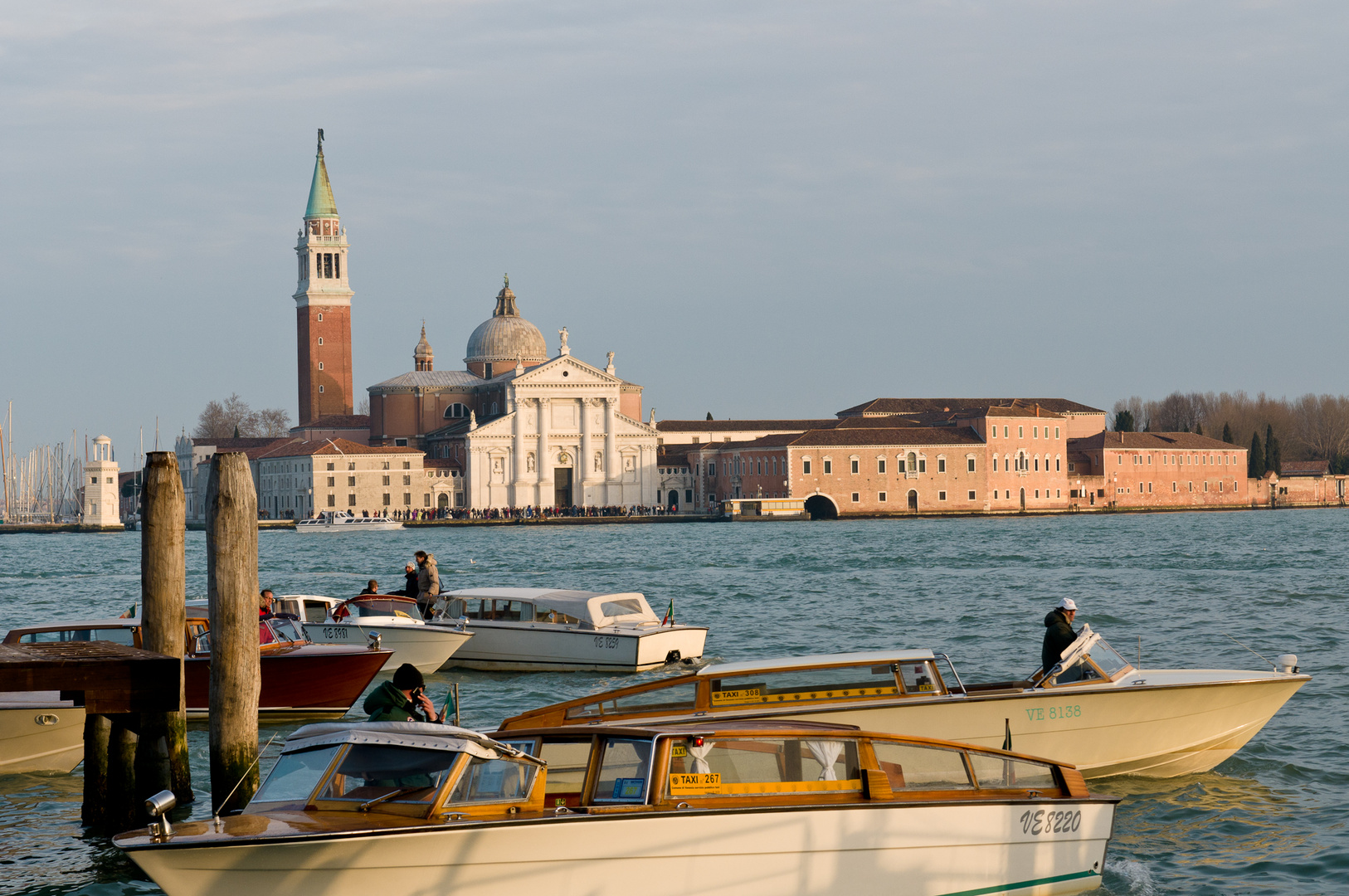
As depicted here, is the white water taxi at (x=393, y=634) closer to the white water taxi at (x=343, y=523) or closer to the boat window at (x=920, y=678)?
the boat window at (x=920, y=678)

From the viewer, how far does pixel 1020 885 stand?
682 cm

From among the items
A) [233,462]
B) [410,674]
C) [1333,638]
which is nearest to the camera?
[410,674]

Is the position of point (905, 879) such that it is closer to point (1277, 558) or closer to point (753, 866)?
point (753, 866)

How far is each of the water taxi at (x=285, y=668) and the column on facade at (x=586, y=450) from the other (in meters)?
76.3

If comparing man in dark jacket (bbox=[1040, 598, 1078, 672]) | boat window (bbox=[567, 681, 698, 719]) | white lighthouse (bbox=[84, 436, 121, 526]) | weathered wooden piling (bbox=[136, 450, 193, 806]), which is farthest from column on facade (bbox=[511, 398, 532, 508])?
boat window (bbox=[567, 681, 698, 719])

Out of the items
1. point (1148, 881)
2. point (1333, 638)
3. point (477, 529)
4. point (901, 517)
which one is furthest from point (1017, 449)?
point (1148, 881)

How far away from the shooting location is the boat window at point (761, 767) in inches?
236

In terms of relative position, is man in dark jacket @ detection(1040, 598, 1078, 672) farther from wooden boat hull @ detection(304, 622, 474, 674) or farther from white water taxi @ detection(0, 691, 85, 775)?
wooden boat hull @ detection(304, 622, 474, 674)

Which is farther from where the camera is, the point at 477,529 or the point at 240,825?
the point at 477,529

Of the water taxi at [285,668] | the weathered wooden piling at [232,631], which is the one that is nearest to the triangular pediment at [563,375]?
the water taxi at [285,668]

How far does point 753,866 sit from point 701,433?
93.1 meters

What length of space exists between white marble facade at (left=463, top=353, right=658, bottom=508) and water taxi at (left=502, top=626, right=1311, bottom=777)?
7792 centimetres

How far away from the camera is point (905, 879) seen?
638cm

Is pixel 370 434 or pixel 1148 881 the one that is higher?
pixel 370 434
